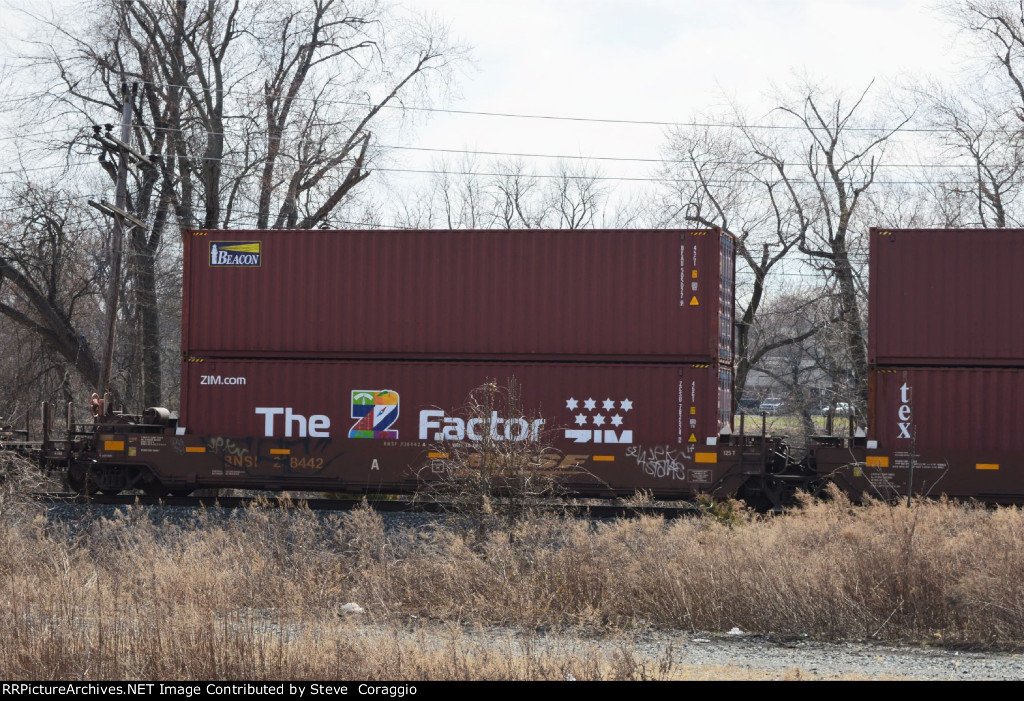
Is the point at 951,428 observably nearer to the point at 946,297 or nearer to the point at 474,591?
the point at 946,297

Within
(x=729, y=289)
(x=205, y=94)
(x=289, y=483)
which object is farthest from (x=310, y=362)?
(x=205, y=94)

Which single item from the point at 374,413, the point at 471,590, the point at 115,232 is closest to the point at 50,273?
the point at 115,232

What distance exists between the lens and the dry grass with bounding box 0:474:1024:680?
5.78 metres

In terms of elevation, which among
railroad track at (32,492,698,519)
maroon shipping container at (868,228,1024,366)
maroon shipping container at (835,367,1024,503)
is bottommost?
railroad track at (32,492,698,519)

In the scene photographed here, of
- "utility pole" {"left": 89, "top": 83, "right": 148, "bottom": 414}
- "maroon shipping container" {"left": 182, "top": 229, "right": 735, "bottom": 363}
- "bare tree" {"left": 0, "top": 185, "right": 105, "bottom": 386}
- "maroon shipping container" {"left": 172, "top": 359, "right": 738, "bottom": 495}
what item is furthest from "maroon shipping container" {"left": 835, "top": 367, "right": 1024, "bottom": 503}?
"bare tree" {"left": 0, "top": 185, "right": 105, "bottom": 386}

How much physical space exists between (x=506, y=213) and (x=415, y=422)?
A: 2848 cm

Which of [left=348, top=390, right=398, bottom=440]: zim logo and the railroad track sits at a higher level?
[left=348, top=390, right=398, bottom=440]: zim logo

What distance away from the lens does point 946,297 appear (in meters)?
13.6

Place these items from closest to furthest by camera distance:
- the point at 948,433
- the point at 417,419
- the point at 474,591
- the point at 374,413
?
the point at 474,591 → the point at 948,433 → the point at 417,419 → the point at 374,413

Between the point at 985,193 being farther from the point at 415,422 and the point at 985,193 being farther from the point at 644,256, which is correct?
the point at 415,422

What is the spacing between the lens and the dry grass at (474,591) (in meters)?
5.78

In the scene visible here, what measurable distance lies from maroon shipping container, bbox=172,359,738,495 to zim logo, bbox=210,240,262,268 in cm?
143

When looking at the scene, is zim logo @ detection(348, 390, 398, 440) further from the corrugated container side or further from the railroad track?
the corrugated container side

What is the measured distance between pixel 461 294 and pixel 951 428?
6.90 metres
